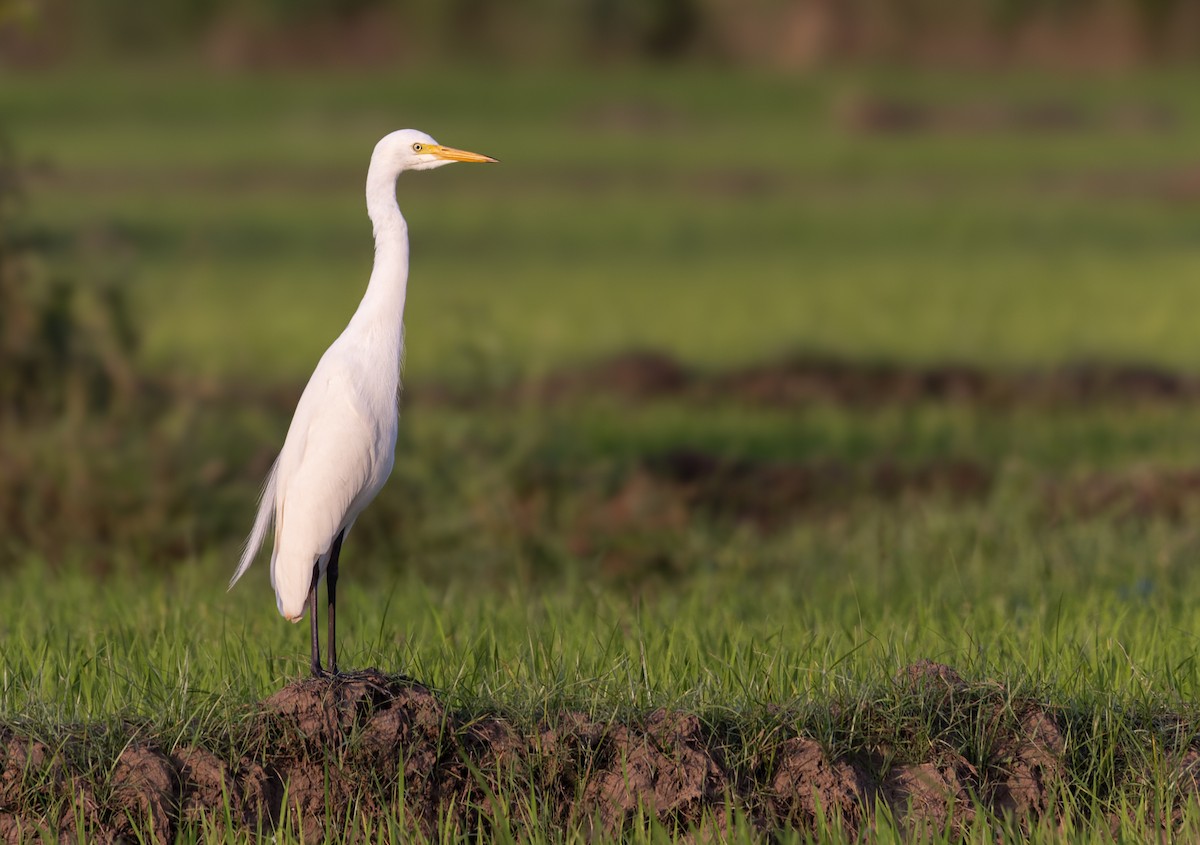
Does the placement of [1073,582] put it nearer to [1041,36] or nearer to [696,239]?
[696,239]

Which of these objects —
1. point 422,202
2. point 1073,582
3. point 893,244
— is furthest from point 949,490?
point 422,202

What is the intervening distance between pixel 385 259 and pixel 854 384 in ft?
32.9

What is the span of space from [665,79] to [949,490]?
54.6 meters

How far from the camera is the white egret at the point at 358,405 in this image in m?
4.43

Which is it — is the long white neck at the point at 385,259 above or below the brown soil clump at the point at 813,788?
above

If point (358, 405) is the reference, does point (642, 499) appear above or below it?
below

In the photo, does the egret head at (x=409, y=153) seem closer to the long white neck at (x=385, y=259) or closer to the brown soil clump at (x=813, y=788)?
the long white neck at (x=385, y=259)

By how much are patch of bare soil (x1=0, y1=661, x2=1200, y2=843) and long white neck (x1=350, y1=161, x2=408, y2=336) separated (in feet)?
→ 3.07

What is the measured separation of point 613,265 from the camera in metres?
26.5

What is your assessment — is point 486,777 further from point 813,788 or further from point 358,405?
point 358,405

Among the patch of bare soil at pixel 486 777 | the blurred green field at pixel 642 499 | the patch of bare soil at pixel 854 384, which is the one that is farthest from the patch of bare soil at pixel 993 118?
the patch of bare soil at pixel 486 777

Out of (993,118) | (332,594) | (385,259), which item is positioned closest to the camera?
(385,259)

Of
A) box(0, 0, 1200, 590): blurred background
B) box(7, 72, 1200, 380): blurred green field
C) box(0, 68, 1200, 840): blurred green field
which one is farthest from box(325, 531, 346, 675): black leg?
box(7, 72, 1200, 380): blurred green field

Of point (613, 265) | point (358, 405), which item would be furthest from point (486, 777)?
point (613, 265)
